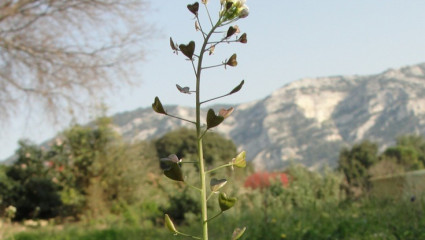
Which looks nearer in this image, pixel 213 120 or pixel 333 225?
pixel 213 120

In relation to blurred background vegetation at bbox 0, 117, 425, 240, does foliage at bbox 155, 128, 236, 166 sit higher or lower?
lower

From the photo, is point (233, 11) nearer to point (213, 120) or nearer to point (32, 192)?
point (213, 120)

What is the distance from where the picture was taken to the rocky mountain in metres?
118

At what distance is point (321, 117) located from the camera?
14650 centimetres

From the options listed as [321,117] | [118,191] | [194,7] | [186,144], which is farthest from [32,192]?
[321,117]

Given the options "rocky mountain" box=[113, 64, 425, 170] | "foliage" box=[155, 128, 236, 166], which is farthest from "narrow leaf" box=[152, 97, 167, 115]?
"rocky mountain" box=[113, 64, 425, 170]

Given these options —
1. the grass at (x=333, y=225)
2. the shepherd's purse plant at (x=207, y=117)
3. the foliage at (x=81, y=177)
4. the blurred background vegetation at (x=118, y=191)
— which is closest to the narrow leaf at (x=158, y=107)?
the shepherd's purse plant at (x=207, y=117)

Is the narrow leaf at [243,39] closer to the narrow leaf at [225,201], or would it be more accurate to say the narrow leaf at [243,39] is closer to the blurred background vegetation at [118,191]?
the narrow leaf at [225,201]

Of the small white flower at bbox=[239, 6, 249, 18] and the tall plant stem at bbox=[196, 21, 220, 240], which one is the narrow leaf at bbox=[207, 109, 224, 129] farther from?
the small white flower at bbox=[239, 6, 249, 18]

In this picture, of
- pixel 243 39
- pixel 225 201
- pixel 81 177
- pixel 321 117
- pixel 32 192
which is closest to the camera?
pixel 225 201

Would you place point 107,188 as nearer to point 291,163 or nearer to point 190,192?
point 190,192

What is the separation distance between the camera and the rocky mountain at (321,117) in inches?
4656

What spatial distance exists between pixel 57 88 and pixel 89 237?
5.46 m

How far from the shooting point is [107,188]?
1289 centimetres
